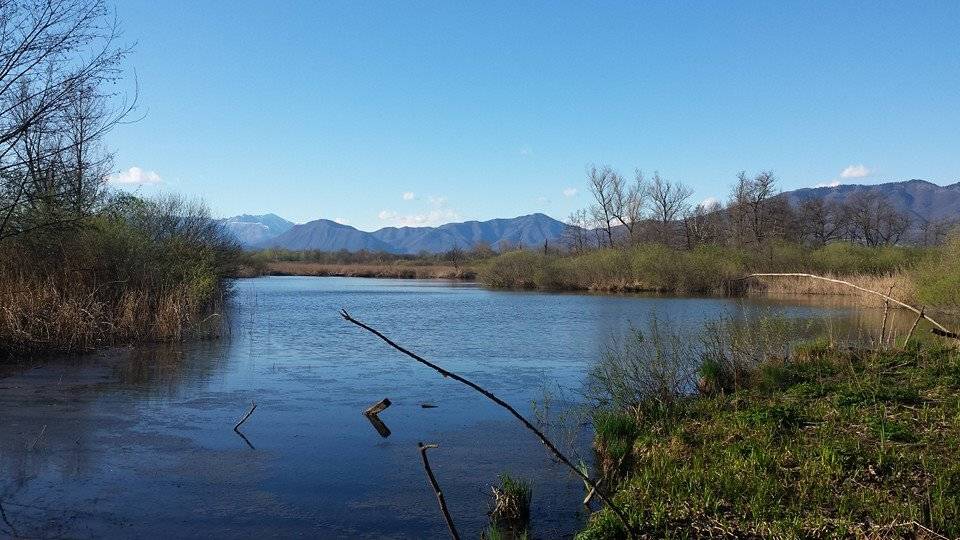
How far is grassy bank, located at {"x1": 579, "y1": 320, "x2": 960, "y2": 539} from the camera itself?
4836 mm

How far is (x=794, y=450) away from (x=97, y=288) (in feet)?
52.1

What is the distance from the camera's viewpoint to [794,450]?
19.8 ft

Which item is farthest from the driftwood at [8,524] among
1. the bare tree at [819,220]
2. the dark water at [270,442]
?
the bare tree at [819,220]

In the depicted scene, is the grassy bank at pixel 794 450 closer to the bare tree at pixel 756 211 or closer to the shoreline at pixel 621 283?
the shoreline at pixel 621 283

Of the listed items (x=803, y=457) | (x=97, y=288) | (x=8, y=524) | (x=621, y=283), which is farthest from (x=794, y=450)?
(x=621, y=283)

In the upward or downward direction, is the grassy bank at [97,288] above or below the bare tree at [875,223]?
below

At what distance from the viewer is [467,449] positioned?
8320 millimetres

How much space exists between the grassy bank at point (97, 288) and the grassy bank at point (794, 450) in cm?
1200

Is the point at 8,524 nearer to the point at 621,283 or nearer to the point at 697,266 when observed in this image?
the point at 697,266

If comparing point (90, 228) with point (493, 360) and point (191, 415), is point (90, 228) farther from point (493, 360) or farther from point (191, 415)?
point (493, 360)

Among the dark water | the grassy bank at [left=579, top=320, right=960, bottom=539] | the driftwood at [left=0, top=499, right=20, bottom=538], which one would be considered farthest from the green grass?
the driftwood at [left=0, top=499, right=20, bottom=538]

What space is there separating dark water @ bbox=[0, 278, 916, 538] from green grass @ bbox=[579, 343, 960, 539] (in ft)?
3.26

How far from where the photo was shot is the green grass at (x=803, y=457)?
15.8 ft

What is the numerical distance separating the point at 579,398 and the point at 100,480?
22.6ft
